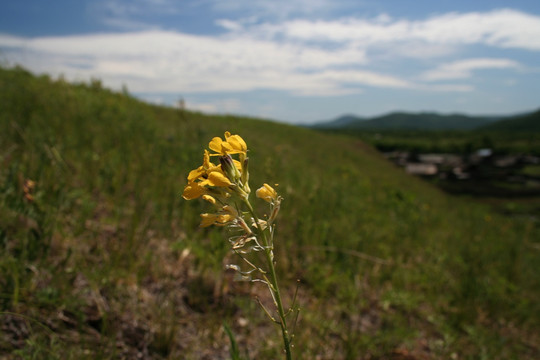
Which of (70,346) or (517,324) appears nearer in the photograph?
(70,346)

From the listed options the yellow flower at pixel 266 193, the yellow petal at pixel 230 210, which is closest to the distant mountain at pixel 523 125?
the yellow flower at pixel 266 193

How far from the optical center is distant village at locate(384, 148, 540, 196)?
1155 inches

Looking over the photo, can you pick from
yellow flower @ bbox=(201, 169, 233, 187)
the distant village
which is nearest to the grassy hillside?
yellow flower @ bbox=(201, 169, 233, 187)

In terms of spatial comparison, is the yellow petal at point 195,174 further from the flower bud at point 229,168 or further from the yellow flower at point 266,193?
the yellow flower at point 266,193

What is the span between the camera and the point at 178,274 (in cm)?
257

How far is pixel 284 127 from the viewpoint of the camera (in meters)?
25.0

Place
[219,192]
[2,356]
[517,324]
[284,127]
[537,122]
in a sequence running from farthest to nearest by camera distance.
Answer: [537,122] → [284,127] → [517,324] → [2,356] → [219,192]

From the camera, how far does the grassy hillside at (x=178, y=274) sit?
192 cm

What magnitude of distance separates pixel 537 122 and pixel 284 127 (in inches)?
5741

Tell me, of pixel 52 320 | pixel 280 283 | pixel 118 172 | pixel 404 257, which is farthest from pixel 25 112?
pixel 404 257

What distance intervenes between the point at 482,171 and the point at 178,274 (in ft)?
145

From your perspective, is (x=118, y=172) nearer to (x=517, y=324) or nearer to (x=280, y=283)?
(x=280, y=283)

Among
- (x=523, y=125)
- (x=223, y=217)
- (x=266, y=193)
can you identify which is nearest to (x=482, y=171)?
(x=266, y=193)

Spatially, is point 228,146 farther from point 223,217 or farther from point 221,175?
point 223,217
